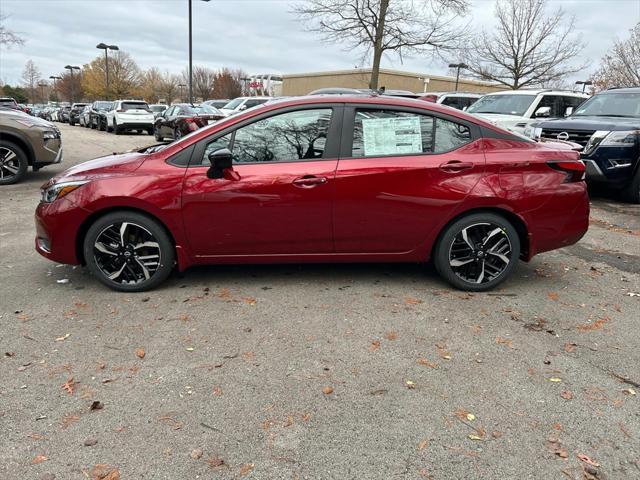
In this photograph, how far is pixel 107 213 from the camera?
416cm

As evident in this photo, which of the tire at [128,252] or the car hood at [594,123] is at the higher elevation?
the car hood at [594,123]

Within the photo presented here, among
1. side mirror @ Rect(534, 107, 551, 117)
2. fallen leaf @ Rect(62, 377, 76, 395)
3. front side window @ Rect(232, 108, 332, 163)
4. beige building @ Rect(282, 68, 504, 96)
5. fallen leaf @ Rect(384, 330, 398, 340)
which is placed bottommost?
fallen leaf @ Rect(62, 377, 76, 395)

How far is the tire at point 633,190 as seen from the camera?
28.0 ft

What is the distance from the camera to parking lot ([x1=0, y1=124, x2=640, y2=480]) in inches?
94.1

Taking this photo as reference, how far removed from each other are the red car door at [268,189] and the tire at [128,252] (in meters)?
0.27

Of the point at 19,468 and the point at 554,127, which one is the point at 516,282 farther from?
the point at 554,127

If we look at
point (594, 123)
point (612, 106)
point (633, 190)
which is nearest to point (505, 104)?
point (612, 106)

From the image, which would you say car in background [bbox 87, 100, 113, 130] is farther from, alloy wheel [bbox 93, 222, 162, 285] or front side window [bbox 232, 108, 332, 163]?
front side window [bbox 232, 108, 332, 163]

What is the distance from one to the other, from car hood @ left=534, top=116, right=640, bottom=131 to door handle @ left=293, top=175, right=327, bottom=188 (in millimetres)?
6525

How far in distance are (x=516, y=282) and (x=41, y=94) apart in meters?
123

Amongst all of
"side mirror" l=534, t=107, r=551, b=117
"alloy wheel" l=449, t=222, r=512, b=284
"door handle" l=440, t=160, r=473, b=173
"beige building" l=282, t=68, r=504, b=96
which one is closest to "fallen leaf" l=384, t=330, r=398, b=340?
"alloy wheel" l=449, t=222, r=512, b=284

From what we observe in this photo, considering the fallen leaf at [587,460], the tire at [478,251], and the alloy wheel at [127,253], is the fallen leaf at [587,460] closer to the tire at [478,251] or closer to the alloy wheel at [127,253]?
the tire at [478,251]

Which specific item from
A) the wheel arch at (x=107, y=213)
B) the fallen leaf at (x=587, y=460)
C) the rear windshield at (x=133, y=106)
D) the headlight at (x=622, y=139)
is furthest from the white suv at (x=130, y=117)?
the fallen leaf at (x=587, y=460)

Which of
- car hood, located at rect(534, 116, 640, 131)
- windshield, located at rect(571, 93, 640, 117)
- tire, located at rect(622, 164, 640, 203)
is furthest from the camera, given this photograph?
windshield, located at rect(571, 93, 640, 117)
